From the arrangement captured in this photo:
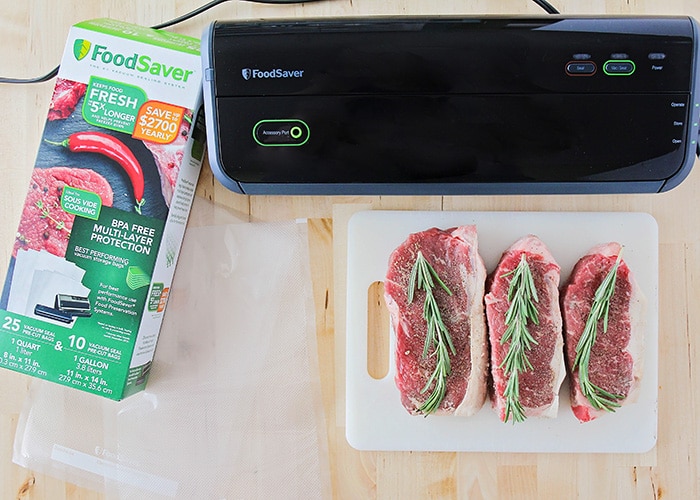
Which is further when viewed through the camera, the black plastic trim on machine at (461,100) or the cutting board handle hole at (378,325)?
the cutting board handle hole at (378,325)

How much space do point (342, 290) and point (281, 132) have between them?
9.8 inches

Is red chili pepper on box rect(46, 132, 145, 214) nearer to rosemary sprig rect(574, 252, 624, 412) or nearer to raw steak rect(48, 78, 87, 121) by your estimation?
raw steak rect(48, 78, 87, 121)

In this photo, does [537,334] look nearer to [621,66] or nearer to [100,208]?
[621,66]

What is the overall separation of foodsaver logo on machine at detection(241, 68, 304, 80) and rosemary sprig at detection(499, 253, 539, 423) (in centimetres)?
36

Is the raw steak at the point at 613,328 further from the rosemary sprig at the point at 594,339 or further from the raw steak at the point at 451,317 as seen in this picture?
the raw steak at the point at 451,317

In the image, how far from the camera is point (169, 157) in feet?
2.55

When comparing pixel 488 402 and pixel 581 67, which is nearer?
pixel 581 67

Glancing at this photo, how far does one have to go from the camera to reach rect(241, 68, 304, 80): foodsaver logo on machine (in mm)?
725

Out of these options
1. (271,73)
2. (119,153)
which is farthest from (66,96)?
(271,73)

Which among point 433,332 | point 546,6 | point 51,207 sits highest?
point 546,6

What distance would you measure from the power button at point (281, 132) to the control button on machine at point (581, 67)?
306mm

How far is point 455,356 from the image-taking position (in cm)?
81

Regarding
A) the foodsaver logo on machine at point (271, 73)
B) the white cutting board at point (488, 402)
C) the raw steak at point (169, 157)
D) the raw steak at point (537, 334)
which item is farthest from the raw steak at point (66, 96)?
the raw steak at point (537, 334)

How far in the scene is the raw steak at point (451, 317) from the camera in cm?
81
